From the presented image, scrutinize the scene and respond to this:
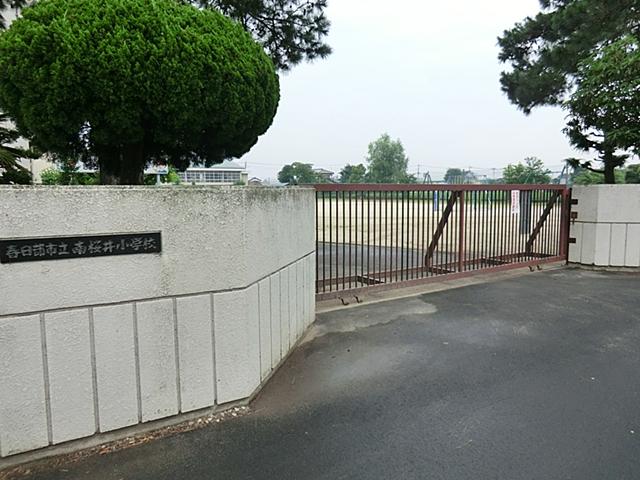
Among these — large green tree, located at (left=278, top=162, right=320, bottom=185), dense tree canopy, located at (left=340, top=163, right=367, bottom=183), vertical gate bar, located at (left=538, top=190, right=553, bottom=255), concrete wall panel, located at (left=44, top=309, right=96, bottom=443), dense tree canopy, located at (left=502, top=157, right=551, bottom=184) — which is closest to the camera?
concrete wall panel, located at (left=44, top=309, right=96, bottom=443)

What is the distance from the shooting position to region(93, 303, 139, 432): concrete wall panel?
2.57 meters

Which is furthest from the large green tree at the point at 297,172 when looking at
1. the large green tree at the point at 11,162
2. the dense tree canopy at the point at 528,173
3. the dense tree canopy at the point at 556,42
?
the large green tree at the point at 11,162

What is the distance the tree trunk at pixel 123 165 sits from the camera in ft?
11.3

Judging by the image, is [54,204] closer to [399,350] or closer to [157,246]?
[157,246]

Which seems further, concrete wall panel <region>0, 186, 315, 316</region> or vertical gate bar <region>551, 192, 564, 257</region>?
vertical gate bar <region>551, 192, 564, 257</region>

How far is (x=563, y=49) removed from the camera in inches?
394

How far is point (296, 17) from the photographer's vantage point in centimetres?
794

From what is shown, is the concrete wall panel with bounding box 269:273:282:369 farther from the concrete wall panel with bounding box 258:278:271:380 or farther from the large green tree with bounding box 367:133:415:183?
the large green tree with bounding box 367:133:415:183

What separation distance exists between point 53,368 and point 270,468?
51.7 inches

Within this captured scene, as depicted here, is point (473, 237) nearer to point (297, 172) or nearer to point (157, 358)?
point (157, 358)

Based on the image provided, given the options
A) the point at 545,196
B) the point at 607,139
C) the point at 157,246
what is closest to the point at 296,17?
Result: the point at 545,196

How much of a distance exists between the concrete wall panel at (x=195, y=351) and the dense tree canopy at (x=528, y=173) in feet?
126

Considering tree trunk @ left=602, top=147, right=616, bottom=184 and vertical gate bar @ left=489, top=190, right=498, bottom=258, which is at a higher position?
tree trunk @ left=602, top=147, right=616, bottom=184

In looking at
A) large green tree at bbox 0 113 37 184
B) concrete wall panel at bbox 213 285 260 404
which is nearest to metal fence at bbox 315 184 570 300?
concrete wall panel at bbox 213 285 260 404
